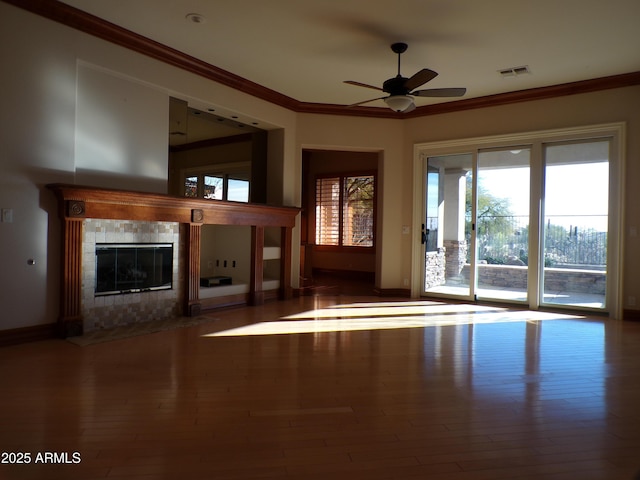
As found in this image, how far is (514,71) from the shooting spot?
5.59m

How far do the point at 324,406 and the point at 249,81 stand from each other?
15.8 ft

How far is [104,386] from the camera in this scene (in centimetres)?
293

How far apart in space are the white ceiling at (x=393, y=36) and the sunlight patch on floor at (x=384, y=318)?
318 cm

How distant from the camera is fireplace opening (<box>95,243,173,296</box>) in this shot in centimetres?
452

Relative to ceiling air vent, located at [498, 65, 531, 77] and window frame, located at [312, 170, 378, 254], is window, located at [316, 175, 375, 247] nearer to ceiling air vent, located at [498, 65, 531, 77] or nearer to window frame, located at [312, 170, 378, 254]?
window frame, located at [312, 170, 378, 254]

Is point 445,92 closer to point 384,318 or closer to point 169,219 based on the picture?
point 384,318

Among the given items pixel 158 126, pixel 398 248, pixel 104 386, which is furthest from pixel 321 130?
pixel 104 386

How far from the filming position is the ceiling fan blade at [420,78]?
13.8 ft

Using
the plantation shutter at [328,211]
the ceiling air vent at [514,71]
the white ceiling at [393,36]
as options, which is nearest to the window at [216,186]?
the plantation shutter at [328,211]

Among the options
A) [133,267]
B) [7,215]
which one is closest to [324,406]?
[133,267]

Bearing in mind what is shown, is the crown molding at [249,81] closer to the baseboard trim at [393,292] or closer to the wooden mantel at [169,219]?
the wooden mantel at [169,219]

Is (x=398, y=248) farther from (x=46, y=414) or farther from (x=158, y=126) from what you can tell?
(x=46, y=414)

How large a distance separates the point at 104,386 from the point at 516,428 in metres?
2.60

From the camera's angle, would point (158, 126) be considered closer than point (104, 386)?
No
